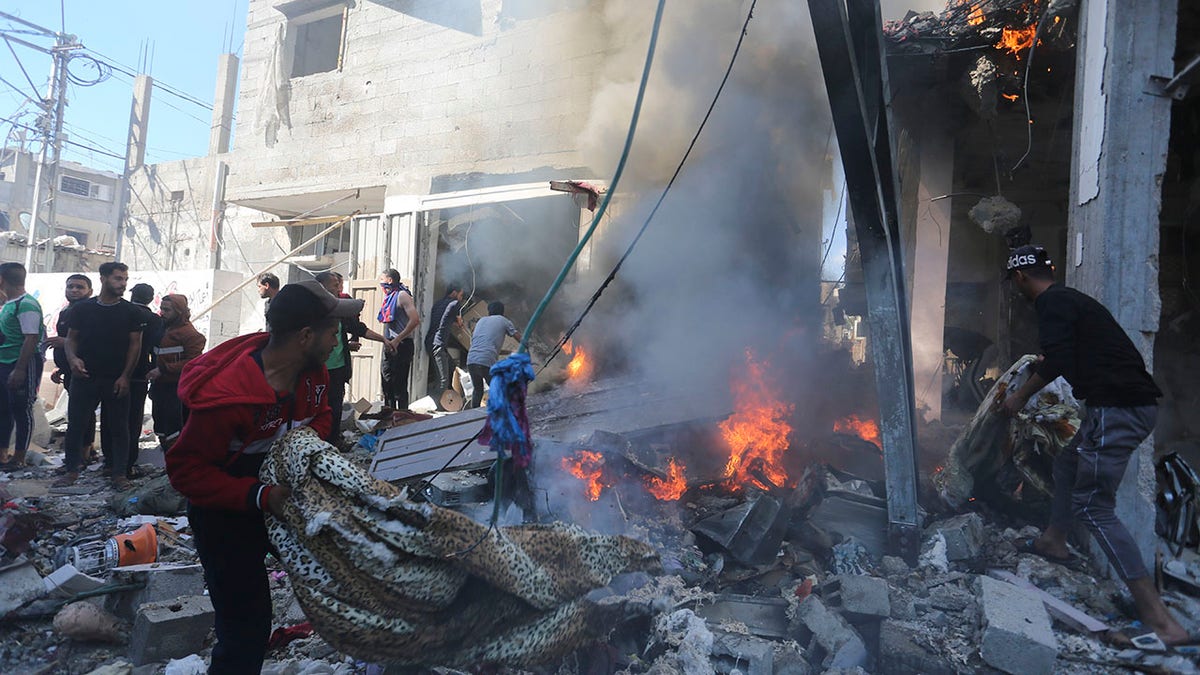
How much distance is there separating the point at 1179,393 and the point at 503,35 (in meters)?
10.4

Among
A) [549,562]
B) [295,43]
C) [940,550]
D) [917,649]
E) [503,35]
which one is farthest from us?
[295,43]

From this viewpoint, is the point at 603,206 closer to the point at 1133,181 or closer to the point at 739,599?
the point at 739,599

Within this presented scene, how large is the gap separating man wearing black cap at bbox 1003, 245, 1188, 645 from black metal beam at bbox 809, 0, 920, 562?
844mm

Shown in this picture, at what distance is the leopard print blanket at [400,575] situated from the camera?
85.7 inches

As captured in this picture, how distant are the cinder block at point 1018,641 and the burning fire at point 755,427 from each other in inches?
86.8

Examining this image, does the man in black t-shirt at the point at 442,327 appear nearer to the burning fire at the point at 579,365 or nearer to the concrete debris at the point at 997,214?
the burning fire at the point at 579,365

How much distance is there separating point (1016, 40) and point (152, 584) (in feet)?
28.5

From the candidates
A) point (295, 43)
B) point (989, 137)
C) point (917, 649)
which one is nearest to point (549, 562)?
point (917, 649)

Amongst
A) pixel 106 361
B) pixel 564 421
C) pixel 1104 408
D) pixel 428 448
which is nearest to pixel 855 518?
pixel 1104 408

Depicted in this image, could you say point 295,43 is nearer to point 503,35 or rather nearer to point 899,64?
point 503,35

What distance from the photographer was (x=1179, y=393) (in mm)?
7402

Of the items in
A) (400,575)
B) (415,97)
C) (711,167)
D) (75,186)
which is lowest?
(400,575)

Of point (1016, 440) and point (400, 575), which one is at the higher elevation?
point (1016, 440)

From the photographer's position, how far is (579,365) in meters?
9.21
